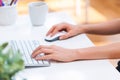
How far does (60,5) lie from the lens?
3.98 m

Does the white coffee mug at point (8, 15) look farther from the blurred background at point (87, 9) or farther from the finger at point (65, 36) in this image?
the blurred background at point (87, 9)

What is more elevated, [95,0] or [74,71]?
[74,71]

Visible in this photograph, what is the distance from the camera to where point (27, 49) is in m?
0.94

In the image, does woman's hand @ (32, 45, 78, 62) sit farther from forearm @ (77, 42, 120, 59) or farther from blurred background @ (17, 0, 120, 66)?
blurred background @ (17, 0, 120, 66)

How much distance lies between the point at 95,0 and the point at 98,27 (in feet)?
9.85

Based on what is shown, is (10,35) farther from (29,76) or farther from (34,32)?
(29,76)

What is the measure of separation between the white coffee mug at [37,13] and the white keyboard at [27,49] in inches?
9.0

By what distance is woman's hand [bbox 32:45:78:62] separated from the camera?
870 mm

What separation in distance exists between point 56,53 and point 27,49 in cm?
12

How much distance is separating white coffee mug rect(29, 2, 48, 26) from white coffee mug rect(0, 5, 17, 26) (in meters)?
0.08

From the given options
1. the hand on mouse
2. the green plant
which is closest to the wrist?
the hand on mouse

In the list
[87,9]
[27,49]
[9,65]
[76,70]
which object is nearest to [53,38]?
[27,49]

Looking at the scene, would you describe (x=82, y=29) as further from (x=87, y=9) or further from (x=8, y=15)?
(x=87, y=9)

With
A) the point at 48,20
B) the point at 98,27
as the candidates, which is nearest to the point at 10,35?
the point at 48,20
